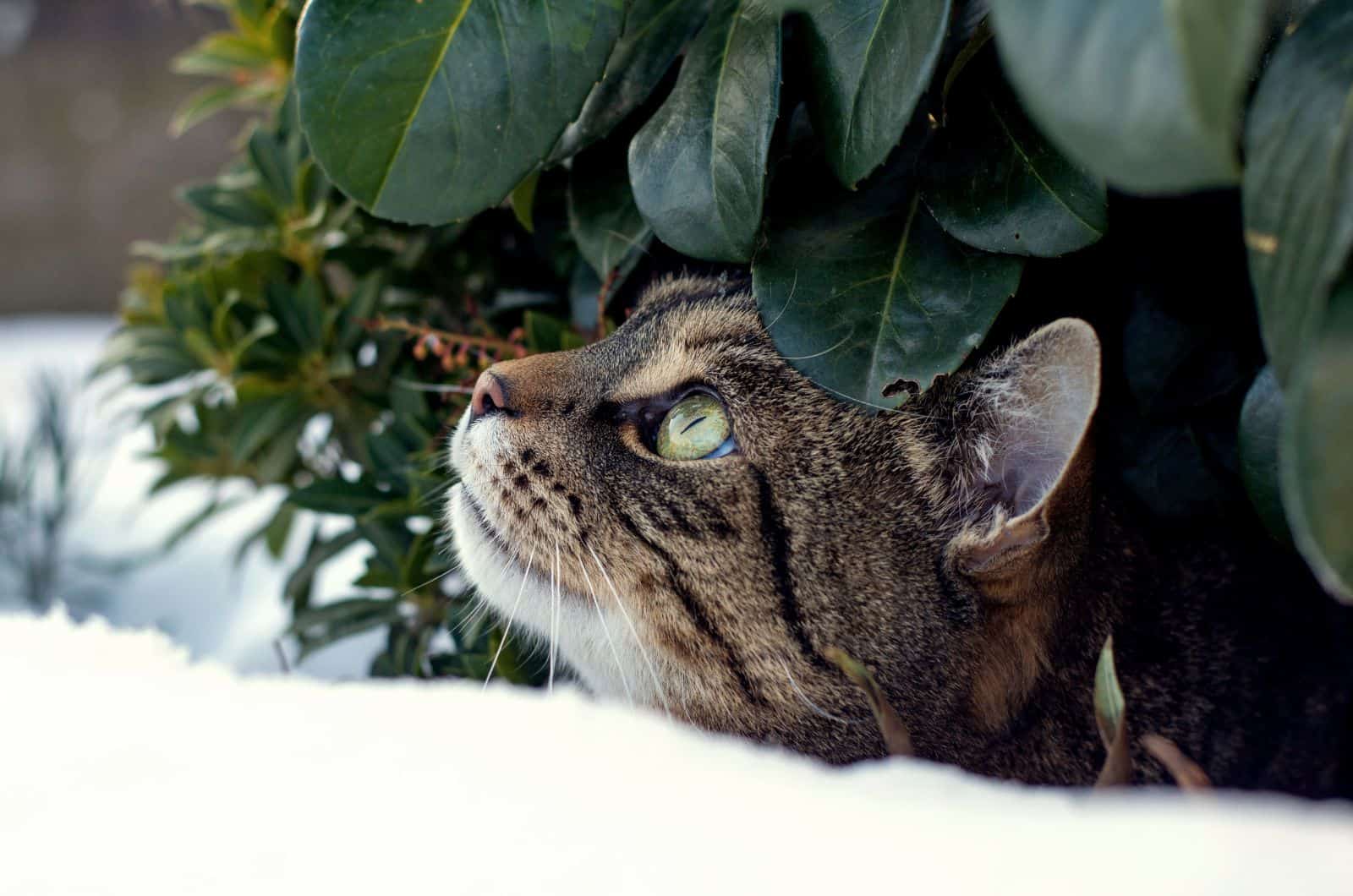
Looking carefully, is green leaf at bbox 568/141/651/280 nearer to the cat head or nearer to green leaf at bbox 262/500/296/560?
A: the cat head

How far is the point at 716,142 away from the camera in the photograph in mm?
955

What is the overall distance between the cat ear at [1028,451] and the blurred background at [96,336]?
88 cm

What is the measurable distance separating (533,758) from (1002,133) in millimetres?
663

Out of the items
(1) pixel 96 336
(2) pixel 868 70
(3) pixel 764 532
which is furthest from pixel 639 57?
(1) pixel 96 336

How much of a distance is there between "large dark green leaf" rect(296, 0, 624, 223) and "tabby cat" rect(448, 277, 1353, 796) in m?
0.28

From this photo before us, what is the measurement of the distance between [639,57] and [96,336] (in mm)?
3076

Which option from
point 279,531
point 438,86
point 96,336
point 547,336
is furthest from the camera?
point 96,336

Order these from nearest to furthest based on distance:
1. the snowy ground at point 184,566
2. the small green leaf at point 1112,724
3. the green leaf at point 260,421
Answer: the small green leaf at point 1112,724
the green leaf at point 260,421
the snowy ground at point 184,566

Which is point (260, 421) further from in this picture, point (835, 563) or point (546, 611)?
point (835, 563)

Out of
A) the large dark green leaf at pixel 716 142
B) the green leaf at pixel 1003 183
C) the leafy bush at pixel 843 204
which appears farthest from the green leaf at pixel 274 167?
the green leaf at pixel 1003 183

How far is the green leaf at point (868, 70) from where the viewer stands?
0.85 meters

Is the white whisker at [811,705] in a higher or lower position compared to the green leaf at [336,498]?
lower

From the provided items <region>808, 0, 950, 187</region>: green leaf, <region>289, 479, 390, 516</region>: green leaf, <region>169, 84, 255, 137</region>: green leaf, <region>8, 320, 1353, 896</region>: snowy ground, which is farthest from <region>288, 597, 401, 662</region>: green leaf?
<region>808, 0, 950, 187</region>: green leaf

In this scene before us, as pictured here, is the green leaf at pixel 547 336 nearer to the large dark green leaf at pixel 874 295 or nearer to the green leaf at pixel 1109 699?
the large dark green leaf at pixel 874 295
